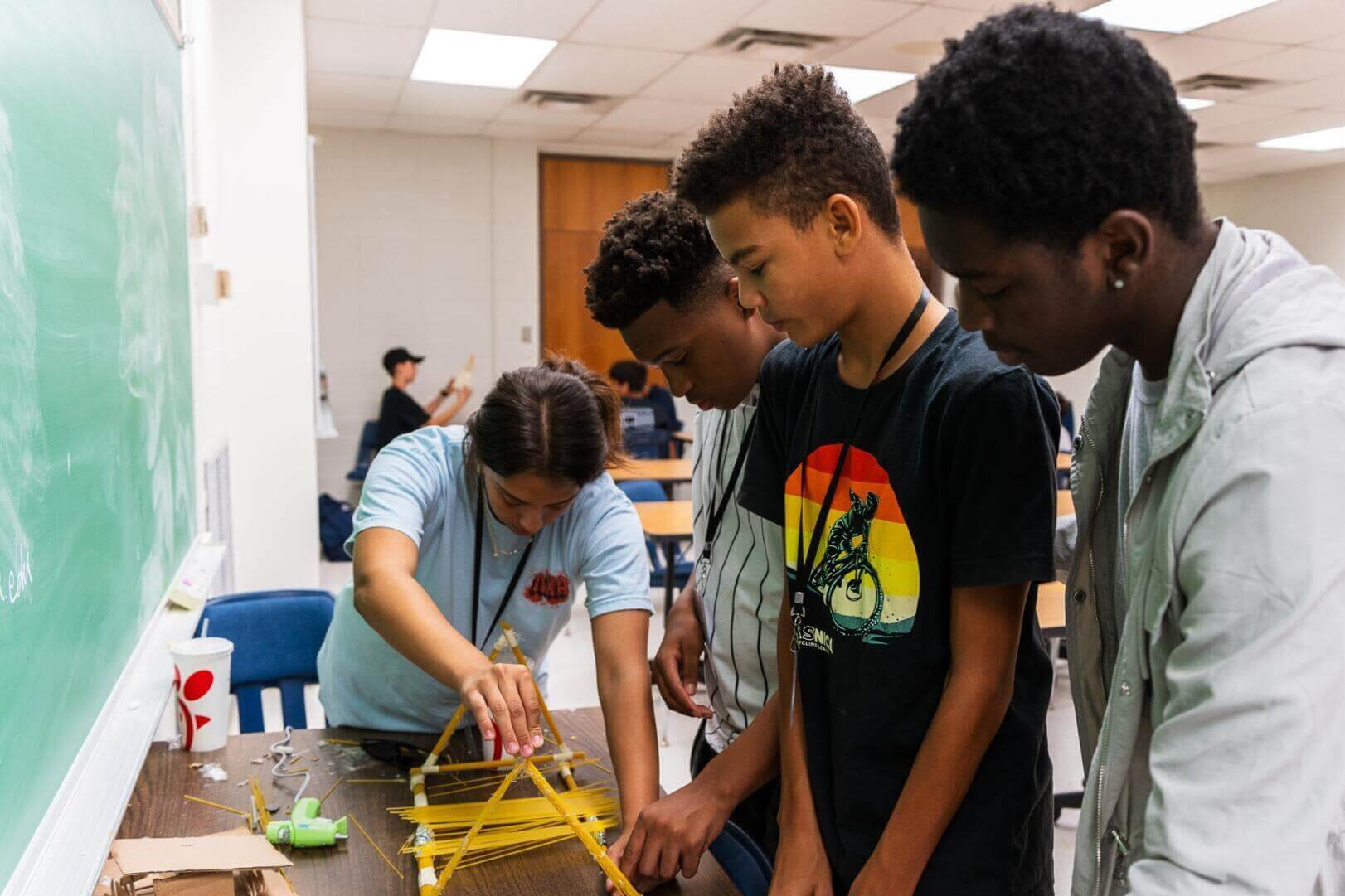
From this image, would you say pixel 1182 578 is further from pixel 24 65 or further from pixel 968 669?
pixel 24 65

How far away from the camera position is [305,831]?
1.30 metres

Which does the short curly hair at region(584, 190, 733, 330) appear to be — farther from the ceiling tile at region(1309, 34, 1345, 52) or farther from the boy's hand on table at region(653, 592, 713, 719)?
the ceiling tile at region(1309, 34, 1345, 52)

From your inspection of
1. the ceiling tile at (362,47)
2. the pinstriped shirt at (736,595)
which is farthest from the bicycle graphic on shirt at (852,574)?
the ceiling tile at (362,47)

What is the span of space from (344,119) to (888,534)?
7.29m

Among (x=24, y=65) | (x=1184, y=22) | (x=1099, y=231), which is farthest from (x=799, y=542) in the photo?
(x=1184, y=22)

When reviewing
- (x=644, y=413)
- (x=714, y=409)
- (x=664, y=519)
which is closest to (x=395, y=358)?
(x=644, y=413)

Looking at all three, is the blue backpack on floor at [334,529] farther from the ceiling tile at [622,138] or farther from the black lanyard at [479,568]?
the black lanyard at [479,568]

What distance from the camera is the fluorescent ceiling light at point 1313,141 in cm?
760

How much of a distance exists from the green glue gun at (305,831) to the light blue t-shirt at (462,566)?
330 millimetres

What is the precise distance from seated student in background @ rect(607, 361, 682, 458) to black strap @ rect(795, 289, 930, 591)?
4.97 m

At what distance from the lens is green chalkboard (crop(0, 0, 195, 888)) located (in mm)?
1003

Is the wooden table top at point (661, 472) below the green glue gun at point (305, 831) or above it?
below

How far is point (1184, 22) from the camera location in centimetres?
497

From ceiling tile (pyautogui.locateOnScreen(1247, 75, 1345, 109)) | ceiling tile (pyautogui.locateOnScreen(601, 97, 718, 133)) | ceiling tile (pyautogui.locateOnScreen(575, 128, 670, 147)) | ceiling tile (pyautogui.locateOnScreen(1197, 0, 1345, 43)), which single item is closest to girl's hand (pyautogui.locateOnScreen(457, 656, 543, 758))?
ceiling tile (pyautogui.locateOnScreen(1197, 0, 1345, 43))
